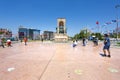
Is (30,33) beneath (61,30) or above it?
above

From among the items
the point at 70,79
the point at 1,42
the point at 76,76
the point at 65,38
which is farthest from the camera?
the point at 65,38

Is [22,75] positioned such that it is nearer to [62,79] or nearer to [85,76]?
[62,79]

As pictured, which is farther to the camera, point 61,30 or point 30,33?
point 30,33

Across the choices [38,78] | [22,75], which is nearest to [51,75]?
[38,78]


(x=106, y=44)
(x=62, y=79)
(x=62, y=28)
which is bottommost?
(x=62, y=79)

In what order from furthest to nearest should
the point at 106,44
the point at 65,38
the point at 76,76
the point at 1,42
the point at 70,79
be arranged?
1. the point at 65,38
2. the point at 1,42
3. the point at 106,44
4. the point at 76,76
5. the point at 70,79

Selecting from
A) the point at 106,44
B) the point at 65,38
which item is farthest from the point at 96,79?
the point at 65,38

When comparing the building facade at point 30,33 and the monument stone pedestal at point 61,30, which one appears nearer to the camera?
the monument stone pedestal at point 61,30

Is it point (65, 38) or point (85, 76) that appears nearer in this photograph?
point (85, 76)

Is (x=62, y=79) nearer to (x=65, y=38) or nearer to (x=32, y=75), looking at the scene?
(x=32, y=75)

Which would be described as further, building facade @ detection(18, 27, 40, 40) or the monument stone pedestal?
building facade @ detection(18, 27, 40, 40)

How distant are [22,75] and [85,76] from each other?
2.22 metres

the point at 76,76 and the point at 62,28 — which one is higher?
the point at 62,28

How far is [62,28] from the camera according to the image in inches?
2891
